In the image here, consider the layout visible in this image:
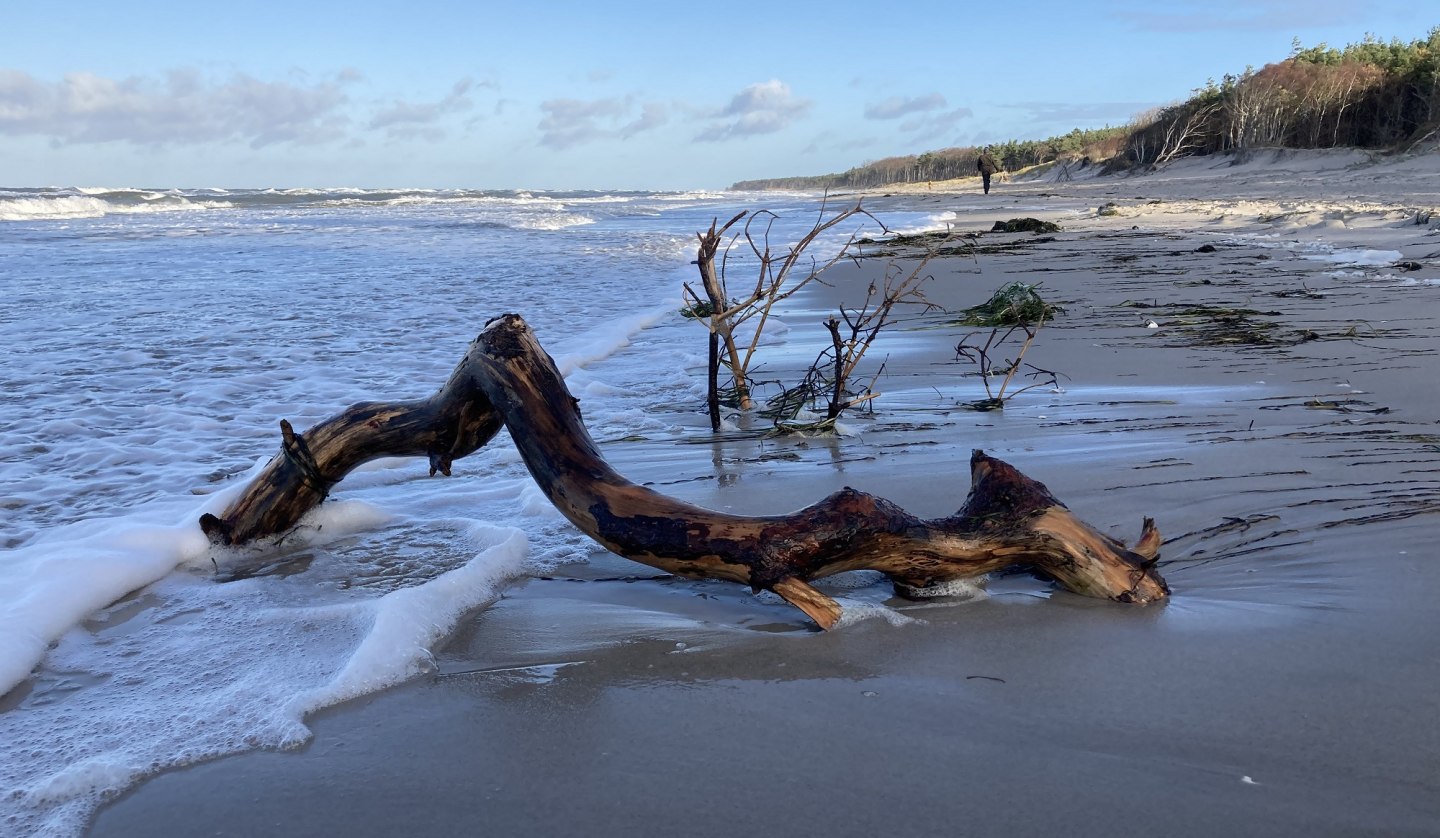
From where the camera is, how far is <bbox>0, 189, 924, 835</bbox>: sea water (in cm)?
197

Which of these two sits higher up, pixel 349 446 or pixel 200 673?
pixel 349 446

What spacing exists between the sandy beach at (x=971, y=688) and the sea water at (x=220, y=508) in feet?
0.55

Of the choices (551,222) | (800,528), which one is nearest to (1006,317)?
(800,528)

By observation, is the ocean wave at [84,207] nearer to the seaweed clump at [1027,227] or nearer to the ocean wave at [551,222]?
the ocean wave at [551,222]

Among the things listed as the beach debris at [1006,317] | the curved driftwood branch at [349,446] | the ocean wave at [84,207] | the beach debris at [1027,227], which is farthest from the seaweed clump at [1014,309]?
the ocean wave at [84,207]

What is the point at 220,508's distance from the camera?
3.11m

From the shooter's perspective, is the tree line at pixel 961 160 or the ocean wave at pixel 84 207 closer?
the ocean wave at pixel 84 207

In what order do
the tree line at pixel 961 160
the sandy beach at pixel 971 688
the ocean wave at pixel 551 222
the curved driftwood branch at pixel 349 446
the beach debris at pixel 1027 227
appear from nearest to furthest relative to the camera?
the sandy beach at pixel 971 688 < the curved driftwood branch at pixel 349 446 < the beach debris at pixel 1027 227 < the ocean wave at pixel 551 222 < the tree line at pixel 961 160

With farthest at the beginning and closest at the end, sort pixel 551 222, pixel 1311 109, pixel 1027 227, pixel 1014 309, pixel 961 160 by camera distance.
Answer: pixel 961 160 < pixel 1311 109 < pixel 551 222 < pixel 1027 227 < pixel 1014 309

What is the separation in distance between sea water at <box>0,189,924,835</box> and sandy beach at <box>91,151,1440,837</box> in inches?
6.6

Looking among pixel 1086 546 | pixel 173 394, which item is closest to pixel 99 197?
pixel 173 394

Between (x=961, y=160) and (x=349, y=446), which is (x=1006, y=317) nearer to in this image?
(x=349, y=446)

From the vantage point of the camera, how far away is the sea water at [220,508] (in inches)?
77.4

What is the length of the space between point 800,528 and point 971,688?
504 mm
